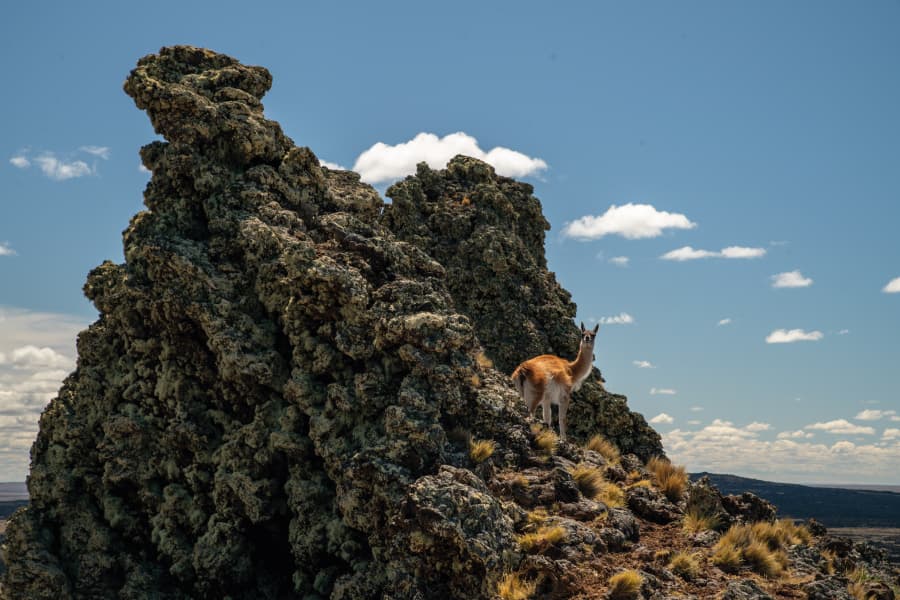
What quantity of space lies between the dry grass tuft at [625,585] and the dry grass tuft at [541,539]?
1.24 metres

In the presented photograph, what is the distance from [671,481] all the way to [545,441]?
364 cm

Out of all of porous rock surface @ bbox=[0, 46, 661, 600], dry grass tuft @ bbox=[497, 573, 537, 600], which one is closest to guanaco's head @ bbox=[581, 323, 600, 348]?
porous rock surface @ bbox=[0, 46, 661, 600]

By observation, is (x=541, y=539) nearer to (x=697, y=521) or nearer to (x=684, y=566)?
(x=684, y=566)

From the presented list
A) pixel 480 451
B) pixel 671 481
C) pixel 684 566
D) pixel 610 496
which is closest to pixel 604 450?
pixel 671 481

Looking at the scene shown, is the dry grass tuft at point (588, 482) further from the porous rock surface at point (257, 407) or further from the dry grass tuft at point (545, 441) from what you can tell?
the porous rock surface at point (257, 407)

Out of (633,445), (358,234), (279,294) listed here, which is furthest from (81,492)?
(633,445)

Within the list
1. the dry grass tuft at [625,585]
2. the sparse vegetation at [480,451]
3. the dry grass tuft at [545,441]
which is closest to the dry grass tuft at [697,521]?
the dry grass tuft at [545,441]

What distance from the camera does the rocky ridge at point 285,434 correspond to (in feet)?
46.9

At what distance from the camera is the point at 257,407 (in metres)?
Answer: 16.6

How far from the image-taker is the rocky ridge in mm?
14281

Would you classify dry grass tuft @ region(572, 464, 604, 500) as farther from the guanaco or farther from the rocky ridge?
the guanaco

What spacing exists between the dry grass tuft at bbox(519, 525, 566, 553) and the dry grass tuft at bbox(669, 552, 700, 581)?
7.49ft

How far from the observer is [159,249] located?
17359mm

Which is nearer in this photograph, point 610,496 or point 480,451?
point 480,451
